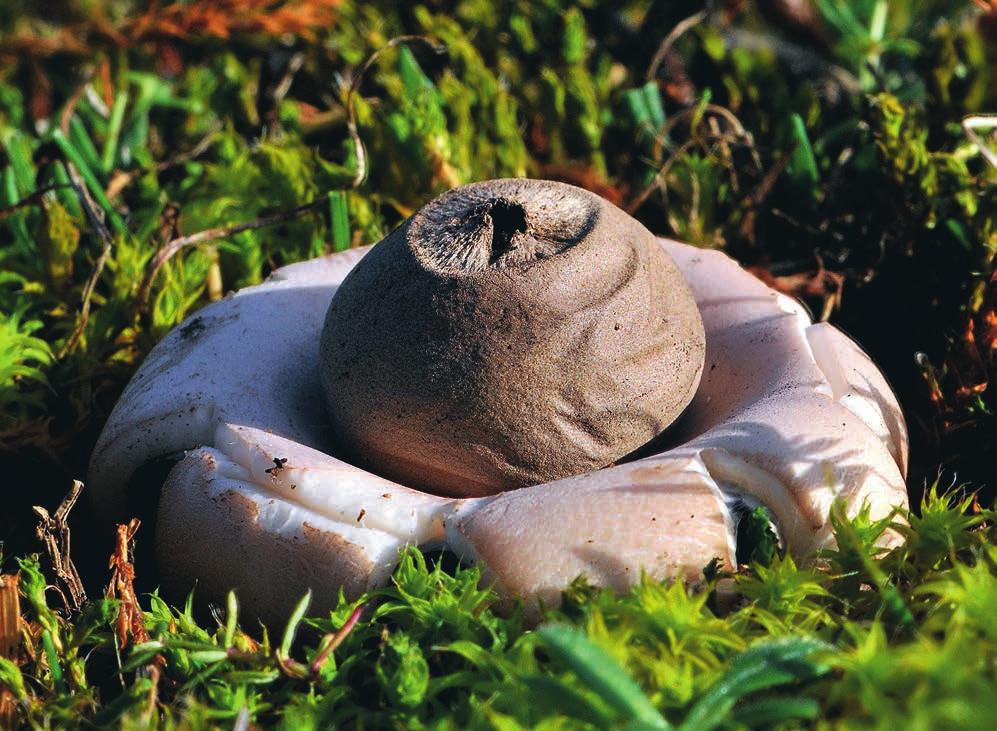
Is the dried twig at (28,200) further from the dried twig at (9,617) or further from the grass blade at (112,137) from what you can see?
the dried twig at (9,617)

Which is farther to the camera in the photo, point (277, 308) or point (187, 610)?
point (277, 308)

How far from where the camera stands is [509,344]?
6.05ft

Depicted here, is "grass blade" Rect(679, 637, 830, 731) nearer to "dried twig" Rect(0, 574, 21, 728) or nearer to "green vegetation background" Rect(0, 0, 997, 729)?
"green vegetation background" Rect(0, 0, 997, 729)

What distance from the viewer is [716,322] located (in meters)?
2.29

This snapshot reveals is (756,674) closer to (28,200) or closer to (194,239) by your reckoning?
(194,239)

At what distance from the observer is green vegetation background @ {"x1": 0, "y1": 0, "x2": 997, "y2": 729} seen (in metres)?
1.49

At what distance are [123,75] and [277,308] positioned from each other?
2.06m

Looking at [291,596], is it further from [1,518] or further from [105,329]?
[105,329]

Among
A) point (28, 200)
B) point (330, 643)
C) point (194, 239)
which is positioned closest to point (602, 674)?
point (330, 643)

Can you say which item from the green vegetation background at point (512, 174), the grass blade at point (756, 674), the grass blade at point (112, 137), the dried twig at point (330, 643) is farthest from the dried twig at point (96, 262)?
the grass blade at point (756, 674)

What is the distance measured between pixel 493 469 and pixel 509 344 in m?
0.24

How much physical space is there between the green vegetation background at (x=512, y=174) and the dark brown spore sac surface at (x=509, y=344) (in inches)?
10.4

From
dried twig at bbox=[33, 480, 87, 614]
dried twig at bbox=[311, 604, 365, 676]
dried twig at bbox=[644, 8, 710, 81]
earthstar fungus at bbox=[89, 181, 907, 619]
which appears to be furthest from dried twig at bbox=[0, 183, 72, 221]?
dried twig at bbox=[644, 8, 710, 81]

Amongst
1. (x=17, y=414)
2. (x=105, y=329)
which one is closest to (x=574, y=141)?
(x=105, y=329)
